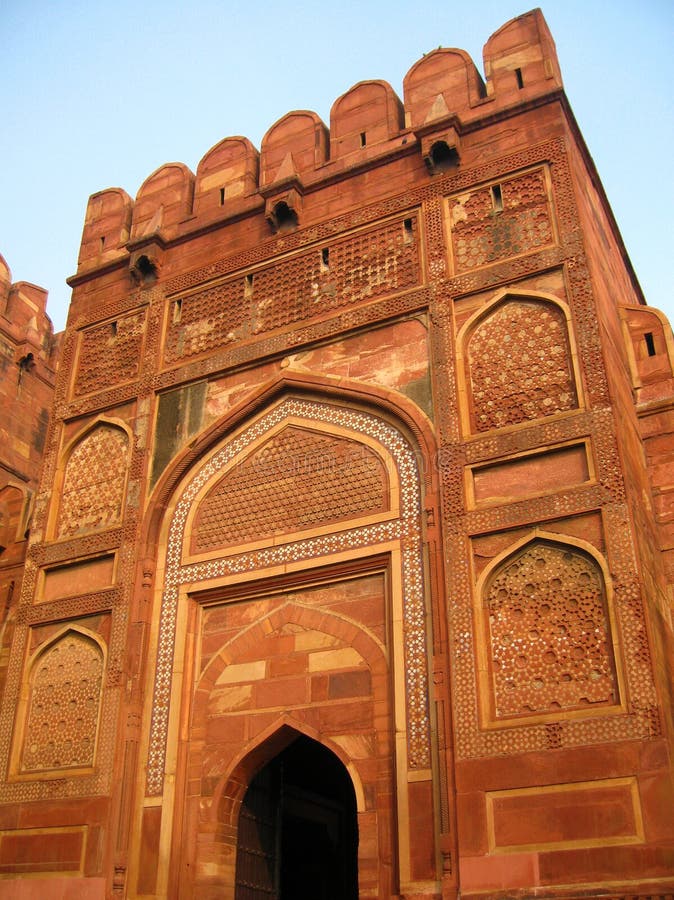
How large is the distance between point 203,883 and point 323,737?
4.20ft

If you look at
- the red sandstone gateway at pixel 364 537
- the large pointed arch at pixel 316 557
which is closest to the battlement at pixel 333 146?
the red sandstone gateway at pixel 364 537

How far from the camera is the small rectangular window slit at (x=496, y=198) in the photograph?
808 centimetres

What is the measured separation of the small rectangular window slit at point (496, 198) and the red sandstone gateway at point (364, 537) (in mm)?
58

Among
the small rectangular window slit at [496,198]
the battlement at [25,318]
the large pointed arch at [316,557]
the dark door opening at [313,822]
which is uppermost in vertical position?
the battlement at [25,318]

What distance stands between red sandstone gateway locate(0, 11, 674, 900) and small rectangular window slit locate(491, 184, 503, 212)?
0.19 ft

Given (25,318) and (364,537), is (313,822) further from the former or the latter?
(25,318)

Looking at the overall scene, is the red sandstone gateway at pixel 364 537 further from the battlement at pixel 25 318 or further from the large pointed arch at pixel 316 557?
the battlement at pixel 25 318

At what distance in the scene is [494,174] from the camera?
26.9 ft

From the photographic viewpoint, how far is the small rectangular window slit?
318 inches

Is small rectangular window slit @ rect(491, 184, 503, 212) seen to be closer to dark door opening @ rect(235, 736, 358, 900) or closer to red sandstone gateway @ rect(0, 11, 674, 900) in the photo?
red sandstone gateway @ rect(0, 11, 674, 900)

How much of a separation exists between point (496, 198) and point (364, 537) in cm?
297

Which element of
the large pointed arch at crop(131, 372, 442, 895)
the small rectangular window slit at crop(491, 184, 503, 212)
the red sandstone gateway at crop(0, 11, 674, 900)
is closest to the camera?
the red sandstone gateway at crop(0, 11, 674, 900)

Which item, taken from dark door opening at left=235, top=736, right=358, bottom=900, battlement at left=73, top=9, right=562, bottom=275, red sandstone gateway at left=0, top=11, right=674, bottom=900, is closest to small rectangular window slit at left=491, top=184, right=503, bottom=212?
red sandstone gateway at left=0, top=11, right=674, bottom=900

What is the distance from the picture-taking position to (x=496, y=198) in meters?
8.14
